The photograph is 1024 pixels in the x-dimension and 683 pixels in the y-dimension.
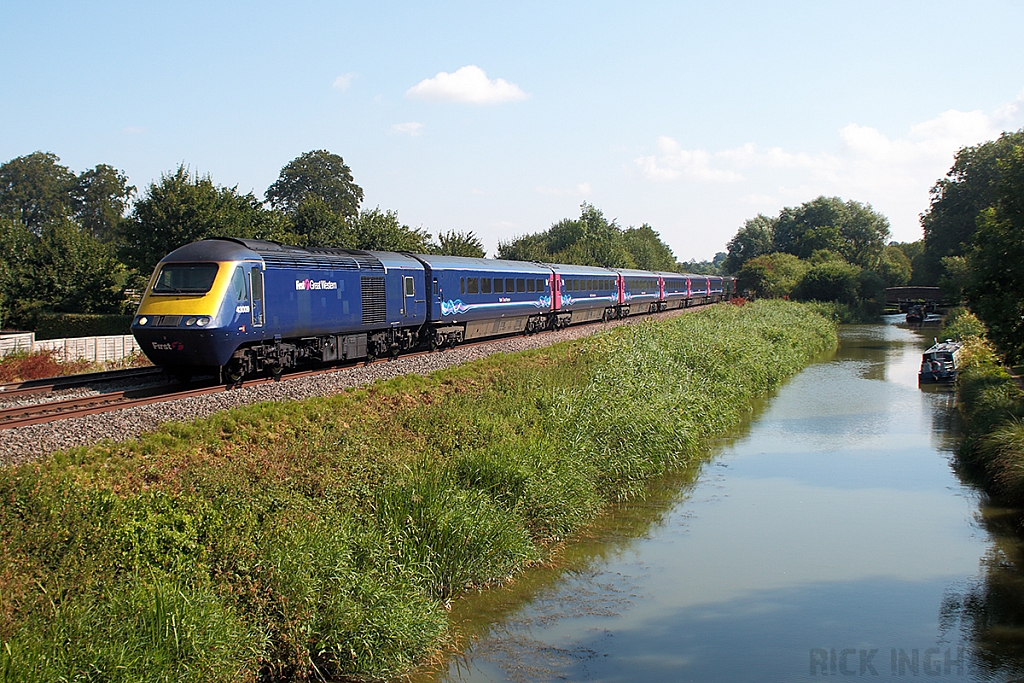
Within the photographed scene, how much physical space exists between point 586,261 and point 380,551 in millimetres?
55214

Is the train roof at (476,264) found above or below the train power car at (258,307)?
above

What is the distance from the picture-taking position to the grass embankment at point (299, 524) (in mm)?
6883

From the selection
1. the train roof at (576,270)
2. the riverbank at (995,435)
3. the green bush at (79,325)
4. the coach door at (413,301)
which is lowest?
the riverbank at (995,435)

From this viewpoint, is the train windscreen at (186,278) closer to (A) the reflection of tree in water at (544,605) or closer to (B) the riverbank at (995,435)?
(A) the reflection of tree in water at (544,605)

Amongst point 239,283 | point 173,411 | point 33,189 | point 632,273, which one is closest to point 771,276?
point 632,273

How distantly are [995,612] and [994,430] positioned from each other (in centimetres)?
816

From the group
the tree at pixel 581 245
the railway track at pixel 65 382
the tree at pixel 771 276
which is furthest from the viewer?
the tree at pixel 771 276

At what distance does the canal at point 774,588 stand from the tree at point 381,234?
82.9 ft

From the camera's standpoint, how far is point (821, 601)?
36.6 ft

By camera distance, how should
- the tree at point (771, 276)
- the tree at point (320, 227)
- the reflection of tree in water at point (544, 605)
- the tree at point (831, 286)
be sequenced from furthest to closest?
the tree at point (771, 276)
the tree at point (831, 286)
the tree at point (320, 227)
the reflection of tree in water at point (544, 605)

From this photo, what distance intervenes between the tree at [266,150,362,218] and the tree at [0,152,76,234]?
74.1 feet

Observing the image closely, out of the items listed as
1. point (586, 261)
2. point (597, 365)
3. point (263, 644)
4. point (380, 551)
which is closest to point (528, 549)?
point (380, 551)

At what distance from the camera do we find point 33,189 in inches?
3681

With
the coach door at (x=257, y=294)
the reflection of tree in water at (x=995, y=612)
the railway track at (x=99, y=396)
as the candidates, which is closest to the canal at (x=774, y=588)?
the reflection of tree in water at (x=995, y=612)
